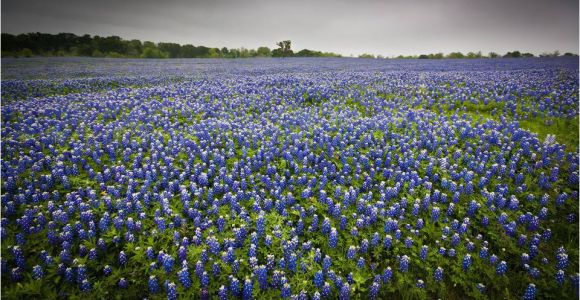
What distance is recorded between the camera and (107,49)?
5728cm

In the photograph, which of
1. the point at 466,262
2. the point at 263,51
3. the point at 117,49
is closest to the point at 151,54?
the point at 117,49

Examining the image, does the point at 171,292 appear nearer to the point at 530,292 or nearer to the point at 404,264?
the point at 404,264

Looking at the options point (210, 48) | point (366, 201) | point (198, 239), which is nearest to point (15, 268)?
point (198, 239)

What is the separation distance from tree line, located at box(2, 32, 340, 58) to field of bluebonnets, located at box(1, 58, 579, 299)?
50.3 meters

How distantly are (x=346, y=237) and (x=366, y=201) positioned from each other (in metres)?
0.78

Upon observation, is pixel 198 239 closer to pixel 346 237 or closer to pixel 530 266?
pixel 346 237

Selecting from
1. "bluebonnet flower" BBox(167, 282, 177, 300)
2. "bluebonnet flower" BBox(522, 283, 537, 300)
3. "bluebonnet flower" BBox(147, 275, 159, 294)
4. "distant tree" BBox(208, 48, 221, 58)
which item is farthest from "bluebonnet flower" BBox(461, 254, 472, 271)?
"distant tree" BBox(208, 48, 221, 58)

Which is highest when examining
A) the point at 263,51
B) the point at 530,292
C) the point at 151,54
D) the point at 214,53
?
the point at 263,51

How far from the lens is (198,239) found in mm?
3871

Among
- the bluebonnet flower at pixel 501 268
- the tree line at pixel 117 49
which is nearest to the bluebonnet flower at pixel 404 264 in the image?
the bluebonnet flower at pixel 501 268

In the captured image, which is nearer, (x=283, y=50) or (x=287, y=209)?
(x=287, y=209)

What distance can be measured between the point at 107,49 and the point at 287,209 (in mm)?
66321

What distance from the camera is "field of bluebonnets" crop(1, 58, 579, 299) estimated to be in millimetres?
3504

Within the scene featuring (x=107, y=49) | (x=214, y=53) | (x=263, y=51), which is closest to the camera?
(x=107, y=49)
